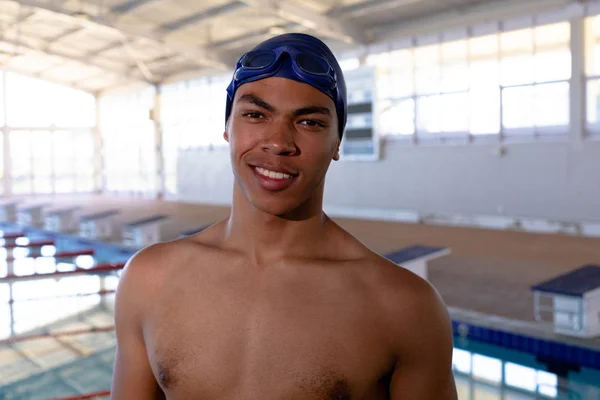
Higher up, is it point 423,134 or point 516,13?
point 516,13

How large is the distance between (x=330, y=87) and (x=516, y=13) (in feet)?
44.9

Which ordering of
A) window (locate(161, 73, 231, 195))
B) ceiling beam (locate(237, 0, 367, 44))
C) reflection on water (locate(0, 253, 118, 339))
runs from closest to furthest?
reflection on water (locate(0, 253, 118, 339)), ceiling beam (locate(237, 0, 367, 44)), window (locate(161, 73, 231, 195))

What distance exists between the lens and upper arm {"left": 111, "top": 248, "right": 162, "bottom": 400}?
129 centimetres

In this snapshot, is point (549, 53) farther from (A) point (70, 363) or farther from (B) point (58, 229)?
(B) point (58, 229)

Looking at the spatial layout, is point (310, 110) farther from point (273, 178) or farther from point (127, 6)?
point (127, 6)

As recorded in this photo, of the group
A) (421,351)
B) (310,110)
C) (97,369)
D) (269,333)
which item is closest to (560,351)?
(97,369)

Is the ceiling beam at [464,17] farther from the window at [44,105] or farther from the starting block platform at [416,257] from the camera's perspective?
the window at [44,105]

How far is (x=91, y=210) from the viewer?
71.3 ft

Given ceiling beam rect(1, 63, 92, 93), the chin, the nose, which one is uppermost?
ceiling beam rect(1, 63, 92, 93)

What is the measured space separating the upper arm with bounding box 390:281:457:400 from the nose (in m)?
0.38

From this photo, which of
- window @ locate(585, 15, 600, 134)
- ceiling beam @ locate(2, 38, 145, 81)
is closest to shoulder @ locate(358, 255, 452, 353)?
window @ locate(585, 15, 600, 134)

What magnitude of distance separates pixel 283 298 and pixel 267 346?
0.33ft

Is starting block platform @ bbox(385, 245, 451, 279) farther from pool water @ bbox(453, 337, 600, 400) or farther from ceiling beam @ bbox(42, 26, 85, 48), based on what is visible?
ceiling beam @ bbox(42, 26, 85, 48)

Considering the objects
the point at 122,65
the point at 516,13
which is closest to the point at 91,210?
the point at 122,65
